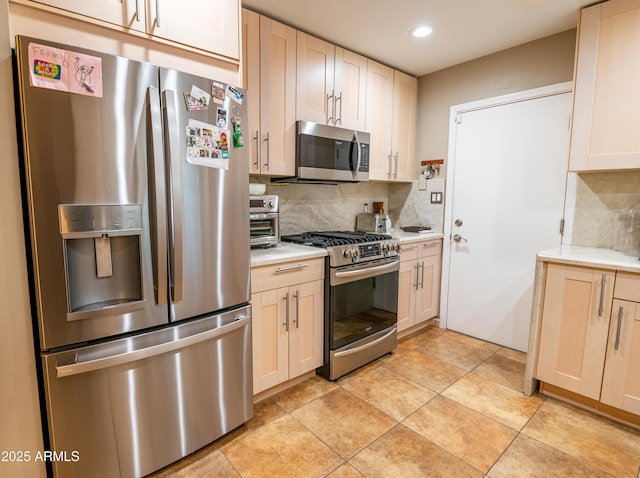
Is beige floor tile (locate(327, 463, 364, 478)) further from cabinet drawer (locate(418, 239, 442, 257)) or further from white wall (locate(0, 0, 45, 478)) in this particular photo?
cabinet drawer (locate(418, 239, 442, 257))

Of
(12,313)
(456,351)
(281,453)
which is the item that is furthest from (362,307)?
(12,313)

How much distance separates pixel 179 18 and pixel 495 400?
2.73 m

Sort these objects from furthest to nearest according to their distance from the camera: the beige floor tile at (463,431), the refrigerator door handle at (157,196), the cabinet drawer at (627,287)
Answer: the cabinet drawer at (627,287) < the beige floor tile at (463,431) < the refrigerator door handle at (157,196)

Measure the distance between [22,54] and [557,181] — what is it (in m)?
3.14

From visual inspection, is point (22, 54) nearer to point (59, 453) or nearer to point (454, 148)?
point (59, 453)

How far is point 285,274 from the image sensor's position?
2.03 m

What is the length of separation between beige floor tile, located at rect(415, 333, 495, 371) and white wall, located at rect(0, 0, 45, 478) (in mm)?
2516

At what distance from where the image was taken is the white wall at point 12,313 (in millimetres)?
1109

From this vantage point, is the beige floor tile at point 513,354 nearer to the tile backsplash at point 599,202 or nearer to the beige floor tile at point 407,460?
the tile backsplash at point 599,202

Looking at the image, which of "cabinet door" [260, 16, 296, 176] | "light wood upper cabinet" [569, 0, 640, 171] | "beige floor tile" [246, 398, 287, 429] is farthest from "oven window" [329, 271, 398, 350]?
"light wood upper cabinet" [569, 0, 640, 171]

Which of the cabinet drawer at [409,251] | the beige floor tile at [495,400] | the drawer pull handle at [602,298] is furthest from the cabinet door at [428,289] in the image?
the drawer pull handle at [602,298]

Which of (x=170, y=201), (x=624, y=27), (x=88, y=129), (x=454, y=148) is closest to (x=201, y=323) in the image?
(x=170, y=201)

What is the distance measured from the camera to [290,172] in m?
2.38

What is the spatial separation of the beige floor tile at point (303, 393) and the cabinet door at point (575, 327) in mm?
1383
